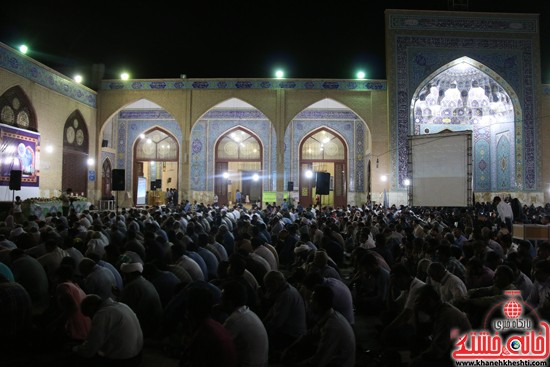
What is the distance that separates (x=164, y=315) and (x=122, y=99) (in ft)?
52.8

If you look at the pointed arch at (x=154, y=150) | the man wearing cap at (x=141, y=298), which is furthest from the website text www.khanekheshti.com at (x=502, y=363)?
the pointed arch at (x=154, y=150)

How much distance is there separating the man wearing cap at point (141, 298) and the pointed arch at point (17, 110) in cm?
1153

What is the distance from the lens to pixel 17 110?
14.0m

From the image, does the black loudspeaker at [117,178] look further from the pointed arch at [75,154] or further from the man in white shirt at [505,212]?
the man in white shirt at [505,212]

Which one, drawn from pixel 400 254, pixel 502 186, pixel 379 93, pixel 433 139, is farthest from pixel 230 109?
pixel 400 254

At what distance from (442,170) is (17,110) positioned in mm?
13314

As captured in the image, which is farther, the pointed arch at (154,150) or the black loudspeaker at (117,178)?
the pointed arch at (154,150)

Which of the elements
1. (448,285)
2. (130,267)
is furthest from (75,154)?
(448,285)

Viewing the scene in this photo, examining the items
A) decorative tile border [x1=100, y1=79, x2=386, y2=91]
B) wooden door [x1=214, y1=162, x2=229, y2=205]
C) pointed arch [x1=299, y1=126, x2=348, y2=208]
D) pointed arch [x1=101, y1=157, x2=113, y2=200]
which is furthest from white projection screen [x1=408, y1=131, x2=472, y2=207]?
pointed arch [x1=101, y1=157, x2=113, y2=200]

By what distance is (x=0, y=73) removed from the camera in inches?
510

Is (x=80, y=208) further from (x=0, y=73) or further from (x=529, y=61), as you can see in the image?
(x=529, y=61)

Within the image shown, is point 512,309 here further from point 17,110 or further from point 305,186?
point 305,186

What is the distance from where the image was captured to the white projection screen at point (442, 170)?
45.6ft

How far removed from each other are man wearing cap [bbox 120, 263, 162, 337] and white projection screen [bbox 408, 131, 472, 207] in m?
11.7
